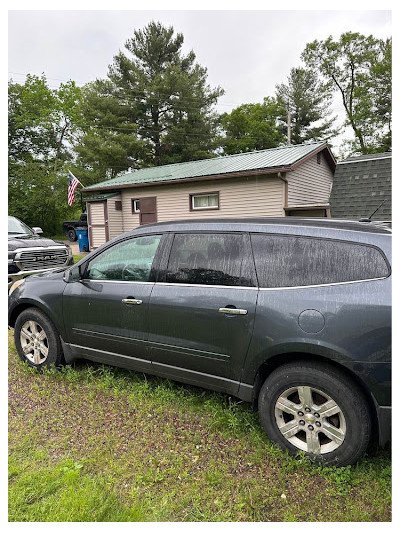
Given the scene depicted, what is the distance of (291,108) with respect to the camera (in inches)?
1165

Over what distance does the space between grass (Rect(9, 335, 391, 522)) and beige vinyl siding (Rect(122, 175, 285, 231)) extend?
8.25 meters

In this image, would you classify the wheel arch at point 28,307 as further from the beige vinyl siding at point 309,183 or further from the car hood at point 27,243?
the beige vinyl siding at point 309,183

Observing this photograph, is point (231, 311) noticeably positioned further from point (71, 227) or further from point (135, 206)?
point (71, 227)

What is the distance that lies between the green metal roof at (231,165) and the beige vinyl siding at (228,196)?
0.41 m

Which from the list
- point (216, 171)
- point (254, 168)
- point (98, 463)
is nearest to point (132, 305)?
point (98, 463)

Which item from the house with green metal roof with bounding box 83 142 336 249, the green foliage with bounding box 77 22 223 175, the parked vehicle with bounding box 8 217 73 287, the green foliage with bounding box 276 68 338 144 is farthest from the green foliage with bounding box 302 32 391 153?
the parked vehicle with bounding box 8 217 73 287

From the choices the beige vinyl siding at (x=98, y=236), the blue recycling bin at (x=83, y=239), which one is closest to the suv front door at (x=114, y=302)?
the beige vinyl siding at (x=98, y=236)

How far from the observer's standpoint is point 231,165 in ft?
45.6

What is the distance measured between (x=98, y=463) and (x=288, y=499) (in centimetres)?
126

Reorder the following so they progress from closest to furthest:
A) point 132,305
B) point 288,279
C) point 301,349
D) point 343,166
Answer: point 301,349 < point 288,279 < point 132,305 < point 343,166

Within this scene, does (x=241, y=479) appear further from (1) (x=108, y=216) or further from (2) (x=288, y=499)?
(1) (x=108, y=216)

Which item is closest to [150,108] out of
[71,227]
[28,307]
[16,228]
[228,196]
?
[71,227]

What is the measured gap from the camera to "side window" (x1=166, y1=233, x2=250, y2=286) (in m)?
2.61

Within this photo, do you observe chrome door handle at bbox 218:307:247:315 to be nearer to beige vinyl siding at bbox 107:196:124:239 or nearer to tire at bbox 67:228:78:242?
beige vinyl siding at bbox 107:196:124:239
